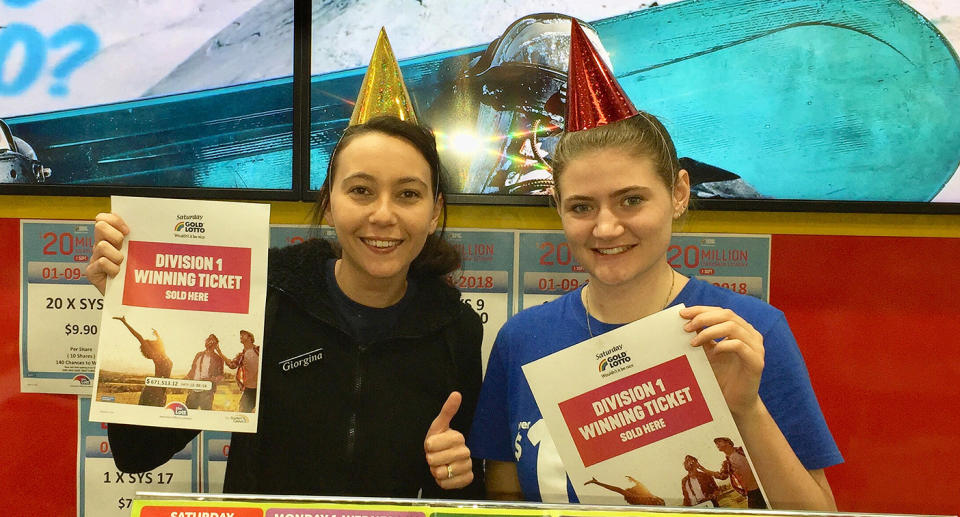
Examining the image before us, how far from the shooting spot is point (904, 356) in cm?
196

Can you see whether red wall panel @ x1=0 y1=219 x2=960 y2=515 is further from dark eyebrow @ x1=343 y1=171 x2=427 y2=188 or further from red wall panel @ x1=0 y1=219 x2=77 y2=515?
dark eyebrow @ x1=343 y1=171 x2=427 y2=188

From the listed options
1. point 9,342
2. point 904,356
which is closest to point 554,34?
point 904,356

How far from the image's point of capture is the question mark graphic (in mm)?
1926

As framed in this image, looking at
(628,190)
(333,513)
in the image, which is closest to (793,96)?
(628,190)

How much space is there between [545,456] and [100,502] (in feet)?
4.80

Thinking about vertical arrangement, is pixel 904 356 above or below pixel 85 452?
above

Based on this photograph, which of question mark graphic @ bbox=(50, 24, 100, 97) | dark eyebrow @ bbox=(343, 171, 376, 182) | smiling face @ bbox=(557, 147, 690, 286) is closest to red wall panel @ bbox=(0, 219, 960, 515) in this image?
question mark graphic @ bbox=(50, 24, 100, 97)

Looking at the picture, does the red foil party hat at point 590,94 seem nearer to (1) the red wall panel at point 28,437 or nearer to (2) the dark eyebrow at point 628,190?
(2) the dark eyebrow at point 628,190

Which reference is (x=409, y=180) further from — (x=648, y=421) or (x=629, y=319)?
(x=648, y=421)

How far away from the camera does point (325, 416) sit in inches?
59.3

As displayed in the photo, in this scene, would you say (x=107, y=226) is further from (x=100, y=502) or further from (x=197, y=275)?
(x=100, y=502)

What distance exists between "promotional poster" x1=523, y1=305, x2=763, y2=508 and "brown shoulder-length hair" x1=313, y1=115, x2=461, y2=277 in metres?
0.52

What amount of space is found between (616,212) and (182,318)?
87cm

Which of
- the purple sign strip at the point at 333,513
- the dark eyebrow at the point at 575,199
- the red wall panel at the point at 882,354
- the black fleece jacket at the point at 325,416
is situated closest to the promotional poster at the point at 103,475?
the black fleece jacket at the point at 325,416
